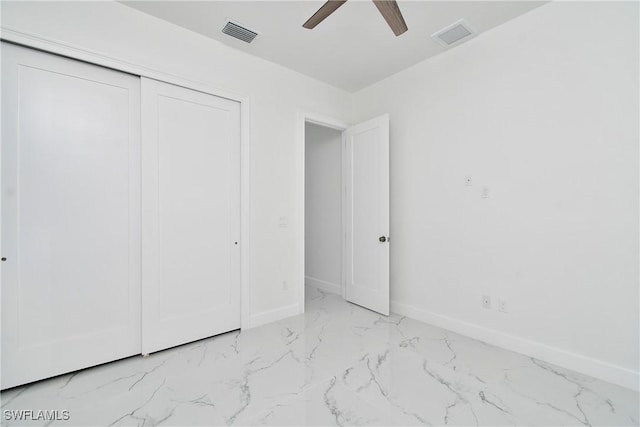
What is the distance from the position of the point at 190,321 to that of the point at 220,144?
161cm

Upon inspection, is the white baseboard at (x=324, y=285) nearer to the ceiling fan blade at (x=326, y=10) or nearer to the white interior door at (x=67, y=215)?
the white interior door at (x=67, y=215)

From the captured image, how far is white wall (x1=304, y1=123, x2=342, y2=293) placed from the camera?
3.97m

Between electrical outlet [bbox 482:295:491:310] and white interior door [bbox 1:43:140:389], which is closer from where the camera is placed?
white interior door [bbox 1:43:140:389]

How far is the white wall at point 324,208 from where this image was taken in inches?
156

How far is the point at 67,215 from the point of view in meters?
2.02

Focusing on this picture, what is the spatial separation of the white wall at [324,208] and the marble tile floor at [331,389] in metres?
1.61

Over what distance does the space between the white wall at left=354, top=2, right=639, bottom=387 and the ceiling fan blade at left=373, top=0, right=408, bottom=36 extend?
118 centimetres

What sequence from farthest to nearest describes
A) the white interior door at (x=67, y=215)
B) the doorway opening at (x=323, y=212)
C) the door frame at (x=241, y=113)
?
the doorway opening at (x=323, y=212), the door frame at (x=241, y=113), the white interior door at (x=67, y=215)

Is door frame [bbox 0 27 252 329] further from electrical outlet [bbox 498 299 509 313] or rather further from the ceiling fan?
electrical outlet [bbox 498 299 509 313]

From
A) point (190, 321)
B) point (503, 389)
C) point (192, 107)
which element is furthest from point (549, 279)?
point (192, 107)

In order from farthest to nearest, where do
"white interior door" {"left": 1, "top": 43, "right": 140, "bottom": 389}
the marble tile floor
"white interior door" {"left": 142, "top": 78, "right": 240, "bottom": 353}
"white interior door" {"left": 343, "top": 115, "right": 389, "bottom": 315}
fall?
1. "white interior door" {"left": 343, "top": 115, "right": 389, "bottom": 315}
2. "white interior door" {"left": 142, "top": 78, "right": 240, "bottom": 353}
3. "white interior door" {"left": 1, "top": 43, "right": 140, "bottom": 389}
4. the marble tile floor

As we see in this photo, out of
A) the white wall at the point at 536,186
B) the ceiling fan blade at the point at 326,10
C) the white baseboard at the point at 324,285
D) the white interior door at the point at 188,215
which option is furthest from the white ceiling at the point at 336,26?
the white baseboard at the point at 324,285

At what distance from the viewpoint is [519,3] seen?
216 centimetres

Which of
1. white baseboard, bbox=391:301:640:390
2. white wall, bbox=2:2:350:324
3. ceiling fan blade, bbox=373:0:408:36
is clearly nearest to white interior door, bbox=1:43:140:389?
white wall, bbox=2:2:350:324
